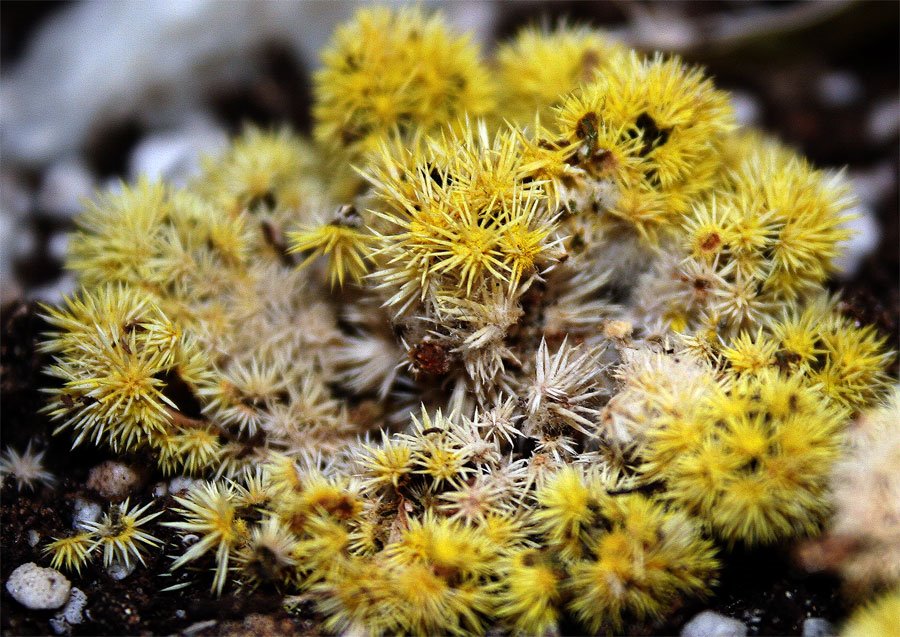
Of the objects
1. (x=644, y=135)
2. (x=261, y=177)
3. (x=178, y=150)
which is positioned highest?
(x=644, y=135)

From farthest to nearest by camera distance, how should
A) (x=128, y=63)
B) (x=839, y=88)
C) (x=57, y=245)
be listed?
(x=839, y=88) < (x=128, y=63) < (x=57, y=245)

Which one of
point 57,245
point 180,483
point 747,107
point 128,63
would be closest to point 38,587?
point 180,483

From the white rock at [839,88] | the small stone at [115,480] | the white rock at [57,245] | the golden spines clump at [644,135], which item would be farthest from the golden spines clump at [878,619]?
the white rock at [57,245]

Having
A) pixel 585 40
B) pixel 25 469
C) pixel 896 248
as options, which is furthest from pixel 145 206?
pixel 896 248

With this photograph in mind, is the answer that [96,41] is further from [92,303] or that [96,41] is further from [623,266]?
[623,266]

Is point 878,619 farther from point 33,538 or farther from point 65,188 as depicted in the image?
point 65,188

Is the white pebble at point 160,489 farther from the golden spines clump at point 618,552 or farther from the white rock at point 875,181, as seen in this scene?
the white rock at point 875,181
